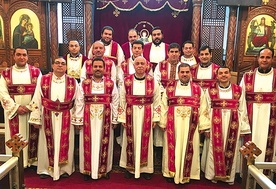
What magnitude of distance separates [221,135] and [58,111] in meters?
2.41

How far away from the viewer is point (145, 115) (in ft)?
14.6

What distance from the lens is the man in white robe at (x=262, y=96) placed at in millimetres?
4398

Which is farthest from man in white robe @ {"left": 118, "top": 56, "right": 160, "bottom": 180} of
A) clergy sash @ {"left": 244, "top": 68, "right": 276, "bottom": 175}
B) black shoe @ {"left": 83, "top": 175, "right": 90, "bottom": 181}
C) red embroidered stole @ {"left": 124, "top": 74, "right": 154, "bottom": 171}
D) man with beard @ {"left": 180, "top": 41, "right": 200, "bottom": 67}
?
clergy sash @ {"left": 244, "top": 68, "right": 276, "bottom": 175}

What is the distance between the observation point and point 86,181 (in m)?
4.49

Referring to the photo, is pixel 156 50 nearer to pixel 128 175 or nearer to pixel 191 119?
pixel 191 119

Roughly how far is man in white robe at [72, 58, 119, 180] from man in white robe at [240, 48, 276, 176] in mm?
1985

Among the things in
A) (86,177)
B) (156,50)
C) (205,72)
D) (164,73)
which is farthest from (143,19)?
(86,177)

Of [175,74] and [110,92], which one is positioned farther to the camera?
[175,74]

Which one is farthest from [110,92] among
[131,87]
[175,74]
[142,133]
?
[175,74]

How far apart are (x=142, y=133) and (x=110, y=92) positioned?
0.78 metres

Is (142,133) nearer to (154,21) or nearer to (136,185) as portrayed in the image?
(136,185)

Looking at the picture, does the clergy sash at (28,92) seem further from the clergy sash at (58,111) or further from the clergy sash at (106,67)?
the clergy sash at (106,67)

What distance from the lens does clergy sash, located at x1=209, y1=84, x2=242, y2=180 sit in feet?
14.2

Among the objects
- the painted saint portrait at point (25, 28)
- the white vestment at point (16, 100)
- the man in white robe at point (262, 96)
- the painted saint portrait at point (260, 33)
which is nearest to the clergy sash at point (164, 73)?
the man in white robe at point (262, 96)
